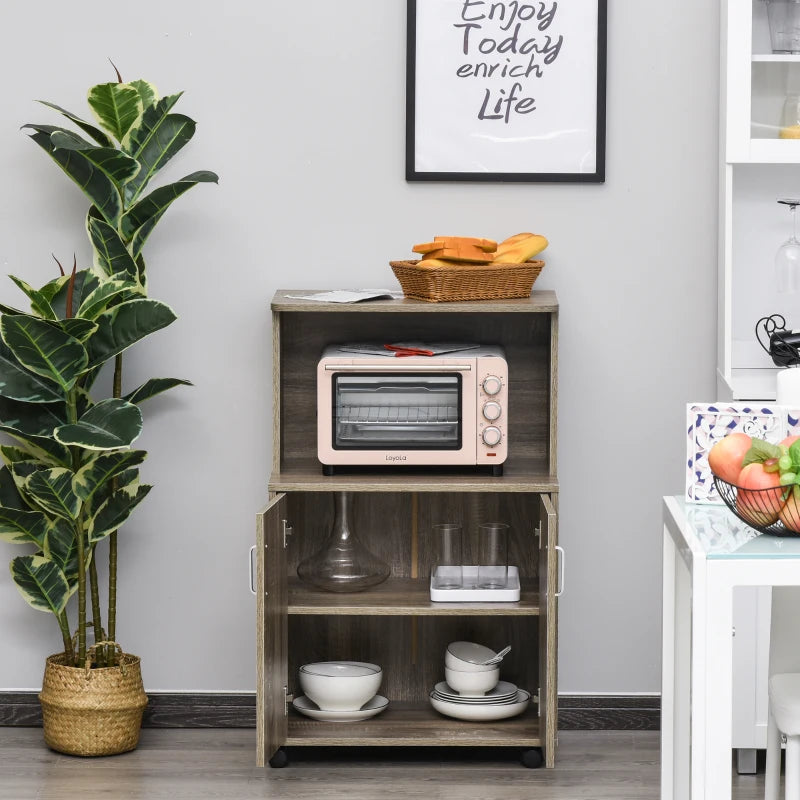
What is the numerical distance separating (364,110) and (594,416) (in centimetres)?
103

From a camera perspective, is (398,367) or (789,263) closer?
(398,367)

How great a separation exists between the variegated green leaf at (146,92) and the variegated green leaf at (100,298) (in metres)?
0.46

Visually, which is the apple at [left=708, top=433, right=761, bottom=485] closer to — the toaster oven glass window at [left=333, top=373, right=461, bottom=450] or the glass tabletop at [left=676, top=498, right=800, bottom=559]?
the glass tabletop at [left=676, top=498, right=800, bottom=559]

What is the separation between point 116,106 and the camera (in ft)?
9.68

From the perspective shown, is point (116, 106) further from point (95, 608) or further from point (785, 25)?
point (785, 25)

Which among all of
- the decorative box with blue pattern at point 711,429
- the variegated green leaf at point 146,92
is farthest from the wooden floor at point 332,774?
the variegated green leaf at point 146,92

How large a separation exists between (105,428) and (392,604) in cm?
82

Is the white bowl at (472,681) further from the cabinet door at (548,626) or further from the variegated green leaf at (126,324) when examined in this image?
the variegated green leaf at (126,324)

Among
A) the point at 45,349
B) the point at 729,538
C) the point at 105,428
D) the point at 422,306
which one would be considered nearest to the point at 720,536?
the point at 729,538

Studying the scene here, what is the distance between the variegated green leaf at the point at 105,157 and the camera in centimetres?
284

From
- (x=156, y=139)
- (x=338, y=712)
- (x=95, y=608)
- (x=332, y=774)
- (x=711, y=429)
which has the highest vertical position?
(x=156, y=139)

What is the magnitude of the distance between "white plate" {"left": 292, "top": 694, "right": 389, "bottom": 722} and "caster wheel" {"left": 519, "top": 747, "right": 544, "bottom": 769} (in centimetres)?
39

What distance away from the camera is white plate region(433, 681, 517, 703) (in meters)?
3.11

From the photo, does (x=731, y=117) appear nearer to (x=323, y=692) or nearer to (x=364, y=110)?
(x=364, y=110)
